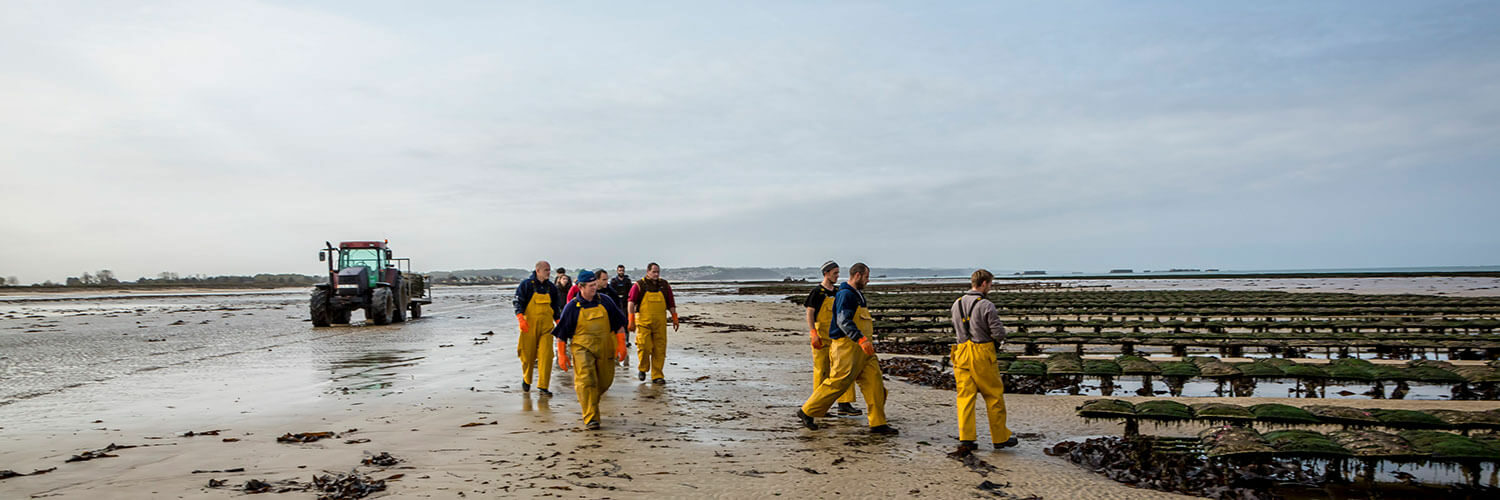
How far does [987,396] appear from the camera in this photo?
6.31 metres

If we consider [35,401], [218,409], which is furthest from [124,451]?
[35,401]

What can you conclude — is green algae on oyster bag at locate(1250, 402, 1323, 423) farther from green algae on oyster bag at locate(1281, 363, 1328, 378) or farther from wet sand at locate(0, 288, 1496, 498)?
green algae on oyster bag at locate(1281, 363, 1328, 378)

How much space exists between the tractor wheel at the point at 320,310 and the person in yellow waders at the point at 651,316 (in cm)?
1567

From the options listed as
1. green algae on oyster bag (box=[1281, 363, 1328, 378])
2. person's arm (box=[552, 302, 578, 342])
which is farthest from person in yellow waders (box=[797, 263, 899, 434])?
green algae on oyster bag (box=[1281, 363, 1328, 378])

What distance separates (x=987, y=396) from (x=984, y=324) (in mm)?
647

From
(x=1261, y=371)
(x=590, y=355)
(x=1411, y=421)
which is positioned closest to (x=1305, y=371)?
(x=1261, y=371)

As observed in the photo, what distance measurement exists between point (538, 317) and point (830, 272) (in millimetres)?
3764

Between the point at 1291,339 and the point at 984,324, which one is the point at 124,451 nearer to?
the point at 984,324

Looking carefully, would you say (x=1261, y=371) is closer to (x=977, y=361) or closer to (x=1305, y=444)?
(x=1305, y=444)

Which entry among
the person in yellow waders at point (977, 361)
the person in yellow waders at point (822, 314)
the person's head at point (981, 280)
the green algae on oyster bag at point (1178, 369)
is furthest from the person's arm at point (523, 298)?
the green algae on oyster bag at point (1178, 369)

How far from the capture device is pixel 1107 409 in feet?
22.6

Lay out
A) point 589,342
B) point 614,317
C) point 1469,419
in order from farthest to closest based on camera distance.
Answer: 1. point 614,317
2. point 589,342
3. point 1469,419

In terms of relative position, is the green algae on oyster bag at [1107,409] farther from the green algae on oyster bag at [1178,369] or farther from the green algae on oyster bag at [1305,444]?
the green algae on oyster bag at [1178,369]

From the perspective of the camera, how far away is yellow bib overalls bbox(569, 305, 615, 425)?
737cm
